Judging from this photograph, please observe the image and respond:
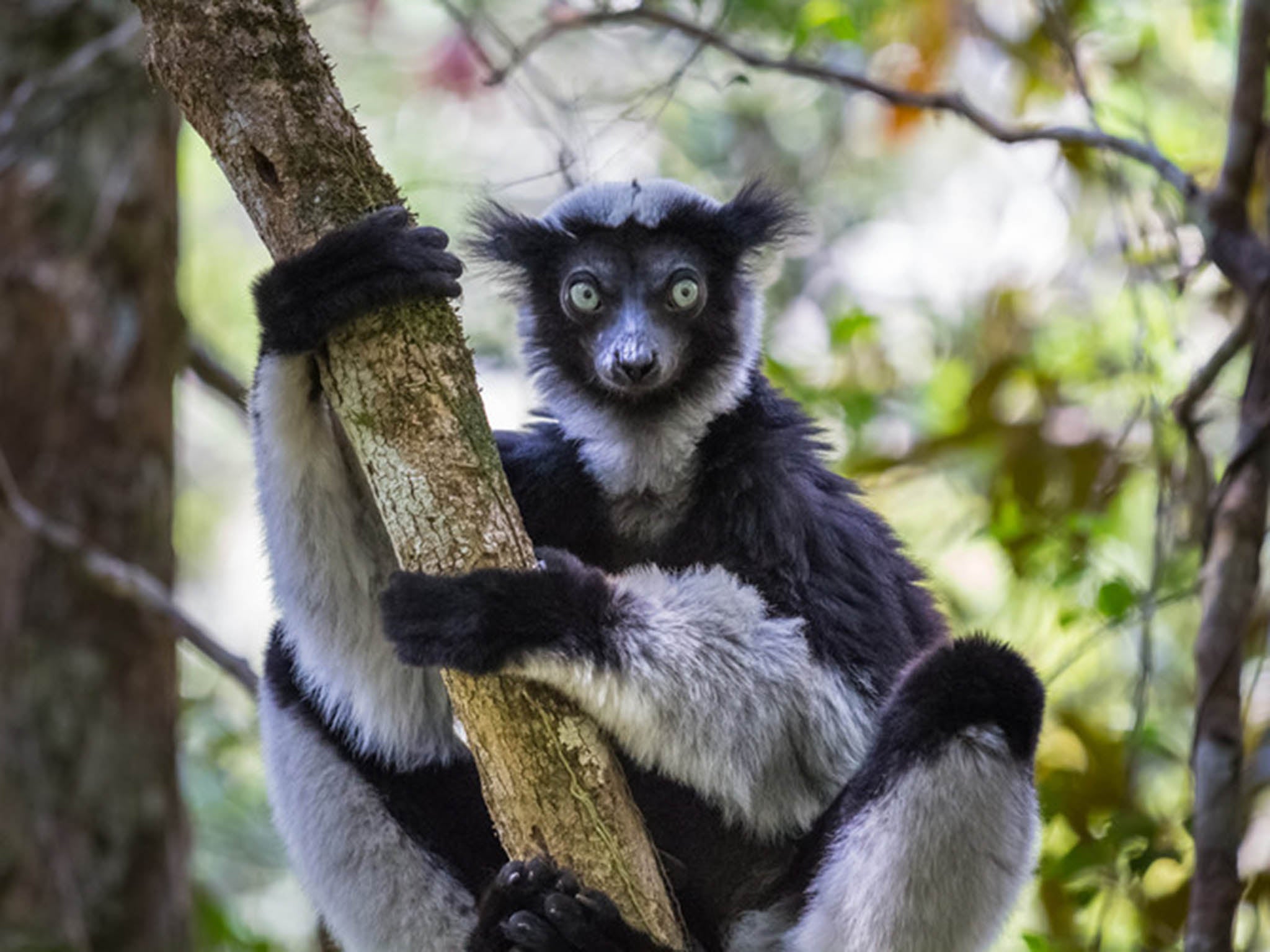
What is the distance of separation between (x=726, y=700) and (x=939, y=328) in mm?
5615

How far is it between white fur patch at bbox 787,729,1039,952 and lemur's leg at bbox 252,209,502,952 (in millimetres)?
923

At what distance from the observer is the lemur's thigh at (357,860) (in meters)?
3.63

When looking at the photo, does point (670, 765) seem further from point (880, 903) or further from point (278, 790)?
point (278, 790)

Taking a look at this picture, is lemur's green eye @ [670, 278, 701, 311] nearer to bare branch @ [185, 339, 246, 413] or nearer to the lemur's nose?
the lemur's nose

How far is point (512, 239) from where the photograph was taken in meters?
4.40

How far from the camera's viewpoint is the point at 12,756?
17.0 ft

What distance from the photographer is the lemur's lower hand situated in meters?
2.87

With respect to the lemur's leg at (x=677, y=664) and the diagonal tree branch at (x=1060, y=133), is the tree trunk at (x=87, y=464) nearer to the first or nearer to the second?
the diagonal tree branch at (x=1060, y=133)

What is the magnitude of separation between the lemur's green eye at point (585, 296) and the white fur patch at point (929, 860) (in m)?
1.58

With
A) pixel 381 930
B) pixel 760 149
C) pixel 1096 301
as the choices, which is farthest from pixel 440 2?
pixel 1096 301

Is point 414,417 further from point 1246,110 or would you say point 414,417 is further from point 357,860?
point 1246,110

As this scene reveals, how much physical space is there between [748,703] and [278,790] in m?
1.31

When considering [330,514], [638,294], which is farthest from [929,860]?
[638,294]

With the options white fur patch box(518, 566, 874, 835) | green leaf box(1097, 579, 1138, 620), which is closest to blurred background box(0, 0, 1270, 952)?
green leaf box(1097, 579, 1138, 620)
